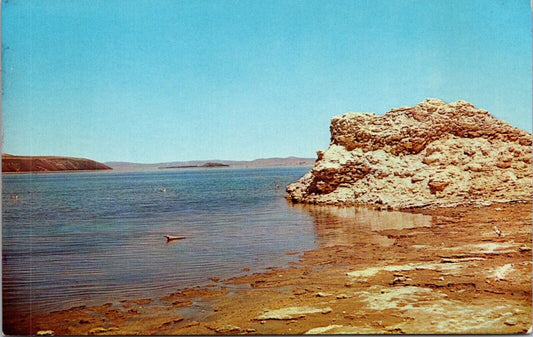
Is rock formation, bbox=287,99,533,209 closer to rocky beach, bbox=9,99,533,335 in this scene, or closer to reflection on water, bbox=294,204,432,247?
rocky beach, bbox=9,99,533,335

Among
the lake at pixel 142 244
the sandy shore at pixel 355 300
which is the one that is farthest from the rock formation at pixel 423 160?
the sandy shore at pixel 355 300

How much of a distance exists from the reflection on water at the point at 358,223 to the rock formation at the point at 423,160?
964mm

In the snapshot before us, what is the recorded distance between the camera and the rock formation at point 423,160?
11.4 m

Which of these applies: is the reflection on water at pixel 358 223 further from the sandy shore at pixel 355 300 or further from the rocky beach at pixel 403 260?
the sandy shore at pixel 355 300

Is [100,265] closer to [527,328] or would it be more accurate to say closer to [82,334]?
[82,334]

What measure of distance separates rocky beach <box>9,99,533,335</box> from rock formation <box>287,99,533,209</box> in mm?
35

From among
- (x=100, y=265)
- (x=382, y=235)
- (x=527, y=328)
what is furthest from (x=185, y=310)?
(x=382, y=235)

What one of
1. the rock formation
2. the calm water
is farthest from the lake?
the rock formation

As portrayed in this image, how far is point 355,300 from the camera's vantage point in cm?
519

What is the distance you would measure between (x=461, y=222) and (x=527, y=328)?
4950mm

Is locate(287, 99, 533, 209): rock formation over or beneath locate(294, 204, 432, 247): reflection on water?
over

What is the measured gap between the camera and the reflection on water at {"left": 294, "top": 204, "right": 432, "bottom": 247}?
8.67 m

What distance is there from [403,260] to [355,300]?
1868mm

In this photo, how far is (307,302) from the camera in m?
5.21
